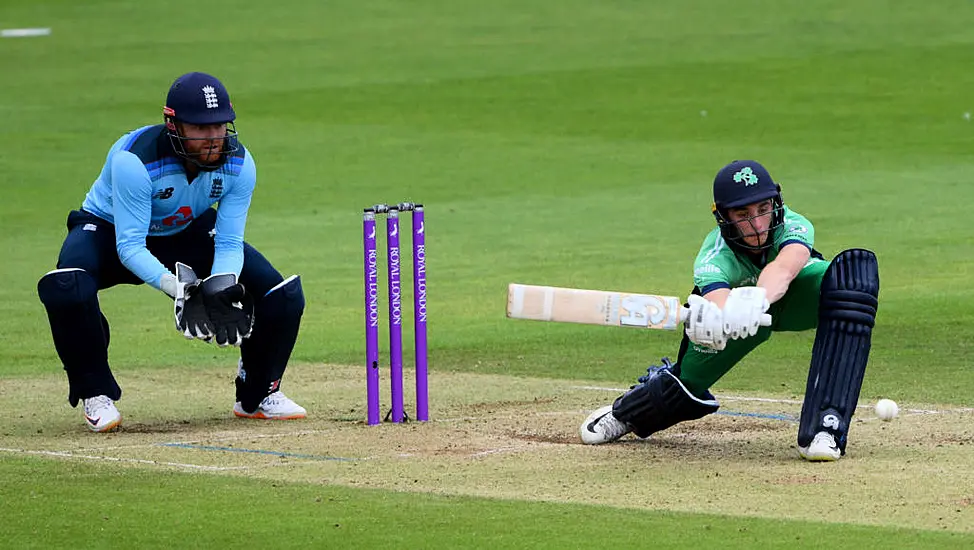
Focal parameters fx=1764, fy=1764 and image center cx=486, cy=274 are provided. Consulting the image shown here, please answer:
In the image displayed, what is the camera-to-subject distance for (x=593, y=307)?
705 cm

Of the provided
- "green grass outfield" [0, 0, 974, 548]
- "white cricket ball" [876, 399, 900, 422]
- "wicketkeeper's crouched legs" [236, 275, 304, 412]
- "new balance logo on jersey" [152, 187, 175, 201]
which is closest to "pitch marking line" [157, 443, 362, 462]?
"green grass outfield" [0, 0, 974, 548]

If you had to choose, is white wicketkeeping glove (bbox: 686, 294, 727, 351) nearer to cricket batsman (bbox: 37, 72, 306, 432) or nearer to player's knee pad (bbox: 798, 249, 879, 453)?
player's knee pad (bbox: 798, 249, 879, 453)

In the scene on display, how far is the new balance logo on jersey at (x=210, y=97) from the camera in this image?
823 centimetres

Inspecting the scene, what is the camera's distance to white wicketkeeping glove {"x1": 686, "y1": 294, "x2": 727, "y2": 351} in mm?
6996

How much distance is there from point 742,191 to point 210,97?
258cm

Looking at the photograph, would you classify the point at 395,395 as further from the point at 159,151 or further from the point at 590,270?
the point at 590,270

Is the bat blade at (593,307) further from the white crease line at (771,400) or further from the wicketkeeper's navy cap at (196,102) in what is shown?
the white crease line at (771,400)

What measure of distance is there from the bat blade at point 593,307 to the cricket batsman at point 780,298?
121 millimetres

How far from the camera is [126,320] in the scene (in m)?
12.7

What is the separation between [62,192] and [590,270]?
7.32m

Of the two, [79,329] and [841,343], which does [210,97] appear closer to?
[79,329]

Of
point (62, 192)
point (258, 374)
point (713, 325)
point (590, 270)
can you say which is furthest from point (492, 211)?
point (713, 325)

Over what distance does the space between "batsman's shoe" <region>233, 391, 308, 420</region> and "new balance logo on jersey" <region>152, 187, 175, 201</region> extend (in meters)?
1.17

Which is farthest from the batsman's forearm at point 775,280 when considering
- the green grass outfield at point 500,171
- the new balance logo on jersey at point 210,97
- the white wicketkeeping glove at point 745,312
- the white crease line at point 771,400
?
the new balance logo on jersey at point 210,97
